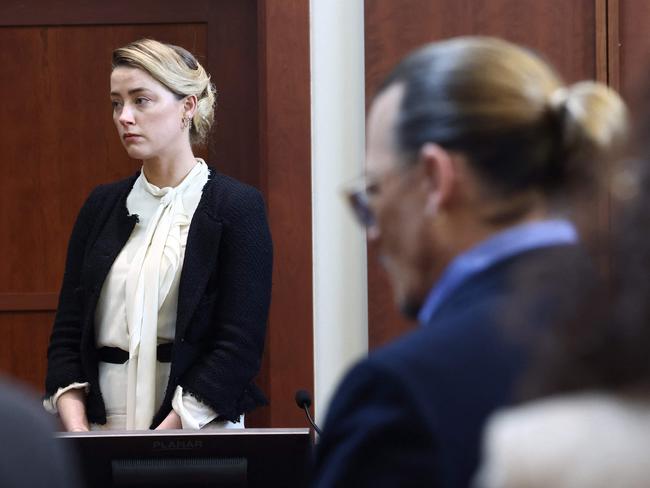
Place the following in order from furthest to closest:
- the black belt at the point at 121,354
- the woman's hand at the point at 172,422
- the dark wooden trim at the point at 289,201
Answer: the dark wooden trim at the point at 289,201, the black belt at the point at 121,354, the woman's hand at the point at 172,422

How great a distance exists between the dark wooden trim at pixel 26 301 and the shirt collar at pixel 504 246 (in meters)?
2.76

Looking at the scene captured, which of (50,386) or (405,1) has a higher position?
(405,1)

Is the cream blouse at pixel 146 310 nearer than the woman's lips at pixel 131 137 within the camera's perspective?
Yes

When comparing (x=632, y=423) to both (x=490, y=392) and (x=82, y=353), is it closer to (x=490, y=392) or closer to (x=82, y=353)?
(x=490, y=392)

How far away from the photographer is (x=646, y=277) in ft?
2.59

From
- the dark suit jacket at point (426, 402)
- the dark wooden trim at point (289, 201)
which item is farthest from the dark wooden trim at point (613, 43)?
the dark suit jacket at point (426, 402)

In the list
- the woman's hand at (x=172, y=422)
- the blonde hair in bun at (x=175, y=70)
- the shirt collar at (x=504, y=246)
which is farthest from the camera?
the blonde hair in bun at (x=175, y=70)

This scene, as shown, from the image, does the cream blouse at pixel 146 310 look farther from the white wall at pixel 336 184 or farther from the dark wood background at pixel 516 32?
the dark wood background at pixel 516 32

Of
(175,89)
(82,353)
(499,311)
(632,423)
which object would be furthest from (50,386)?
(632,423)

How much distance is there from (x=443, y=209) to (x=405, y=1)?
251 cm

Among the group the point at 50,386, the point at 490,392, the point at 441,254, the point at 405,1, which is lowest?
the point at 50,386

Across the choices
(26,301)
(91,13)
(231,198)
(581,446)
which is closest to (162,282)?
(231,198)

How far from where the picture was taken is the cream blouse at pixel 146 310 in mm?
2734

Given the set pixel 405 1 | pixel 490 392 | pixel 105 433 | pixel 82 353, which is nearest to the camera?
pixel 490 392
